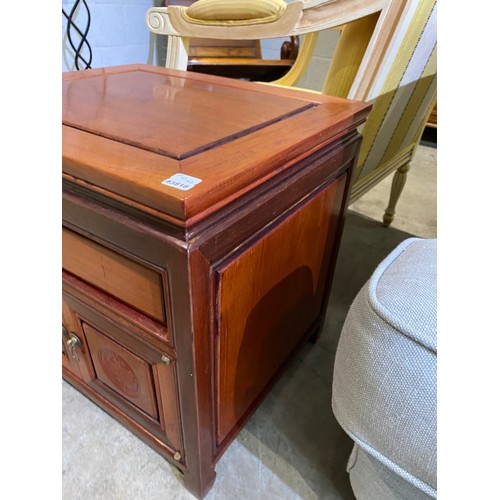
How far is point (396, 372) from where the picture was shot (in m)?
0.39

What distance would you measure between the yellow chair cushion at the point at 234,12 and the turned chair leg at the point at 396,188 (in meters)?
0.77

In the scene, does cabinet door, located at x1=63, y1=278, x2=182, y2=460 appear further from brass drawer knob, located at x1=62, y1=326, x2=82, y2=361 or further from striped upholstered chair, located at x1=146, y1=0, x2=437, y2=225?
striped upholstered chair, located at x1=146, y1=0, x2=437, y2=225

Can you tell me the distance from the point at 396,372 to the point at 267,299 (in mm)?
236

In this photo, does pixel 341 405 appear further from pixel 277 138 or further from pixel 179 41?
pixel 179 41

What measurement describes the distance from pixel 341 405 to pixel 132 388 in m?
0.34

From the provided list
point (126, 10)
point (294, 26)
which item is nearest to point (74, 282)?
point (294, 26)

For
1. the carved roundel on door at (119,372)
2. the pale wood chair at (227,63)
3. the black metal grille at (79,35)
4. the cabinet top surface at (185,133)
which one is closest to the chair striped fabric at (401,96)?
the cabinet top surface at (185,133)

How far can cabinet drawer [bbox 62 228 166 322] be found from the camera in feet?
1.44

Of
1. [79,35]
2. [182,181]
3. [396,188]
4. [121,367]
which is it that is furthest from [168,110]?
[79,35]

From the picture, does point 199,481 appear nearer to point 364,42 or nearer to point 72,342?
point 72,342

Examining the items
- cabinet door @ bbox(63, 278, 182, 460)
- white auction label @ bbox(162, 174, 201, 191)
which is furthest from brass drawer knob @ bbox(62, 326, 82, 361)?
white auction label @ bbox(162, 174, 201, 191)

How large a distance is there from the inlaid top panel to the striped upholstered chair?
0.20m

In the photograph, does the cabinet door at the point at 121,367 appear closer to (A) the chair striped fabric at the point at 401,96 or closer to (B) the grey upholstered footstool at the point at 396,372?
(B) the grey upholstered footstool at the point at 396,372

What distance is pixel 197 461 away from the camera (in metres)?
0.59
